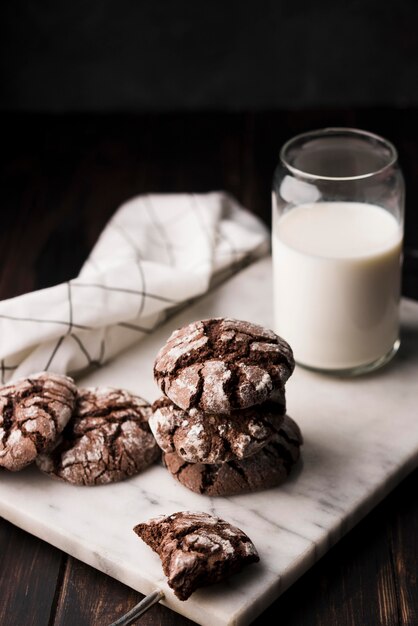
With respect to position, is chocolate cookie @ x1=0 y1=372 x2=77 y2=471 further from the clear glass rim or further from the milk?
the clear glass rim

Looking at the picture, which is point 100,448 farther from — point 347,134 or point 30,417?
point 347,134

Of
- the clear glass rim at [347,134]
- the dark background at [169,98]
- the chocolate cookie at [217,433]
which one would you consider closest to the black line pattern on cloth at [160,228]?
the dark background at [169,98]

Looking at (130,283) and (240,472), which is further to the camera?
(130,283)

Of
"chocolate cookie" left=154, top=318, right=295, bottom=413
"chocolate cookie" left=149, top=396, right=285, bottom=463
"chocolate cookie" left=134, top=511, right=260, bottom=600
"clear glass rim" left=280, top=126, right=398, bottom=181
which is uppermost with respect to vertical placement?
"clear glass rim" left=280, top=126, right=398, bottom=181

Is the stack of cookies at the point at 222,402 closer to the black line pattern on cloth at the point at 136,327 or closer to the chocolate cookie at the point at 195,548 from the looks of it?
the chocolate cookie at the point at 195,548

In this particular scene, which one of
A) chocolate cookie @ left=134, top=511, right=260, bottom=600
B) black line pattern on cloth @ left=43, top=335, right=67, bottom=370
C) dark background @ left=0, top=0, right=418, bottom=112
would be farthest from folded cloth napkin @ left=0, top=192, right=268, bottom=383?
dark background @ left=0, top=0, right=418, bottom=112

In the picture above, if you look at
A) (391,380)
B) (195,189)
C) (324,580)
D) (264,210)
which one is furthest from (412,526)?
(195,189)

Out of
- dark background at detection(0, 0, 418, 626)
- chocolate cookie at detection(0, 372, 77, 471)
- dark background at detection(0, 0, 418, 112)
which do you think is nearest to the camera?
chocolate cookie at detection(0, 372, 77, 471)

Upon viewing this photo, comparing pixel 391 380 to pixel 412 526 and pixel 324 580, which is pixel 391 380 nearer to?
pixel 412 526

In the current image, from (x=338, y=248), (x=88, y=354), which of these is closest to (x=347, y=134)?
(x=338, y=248)
